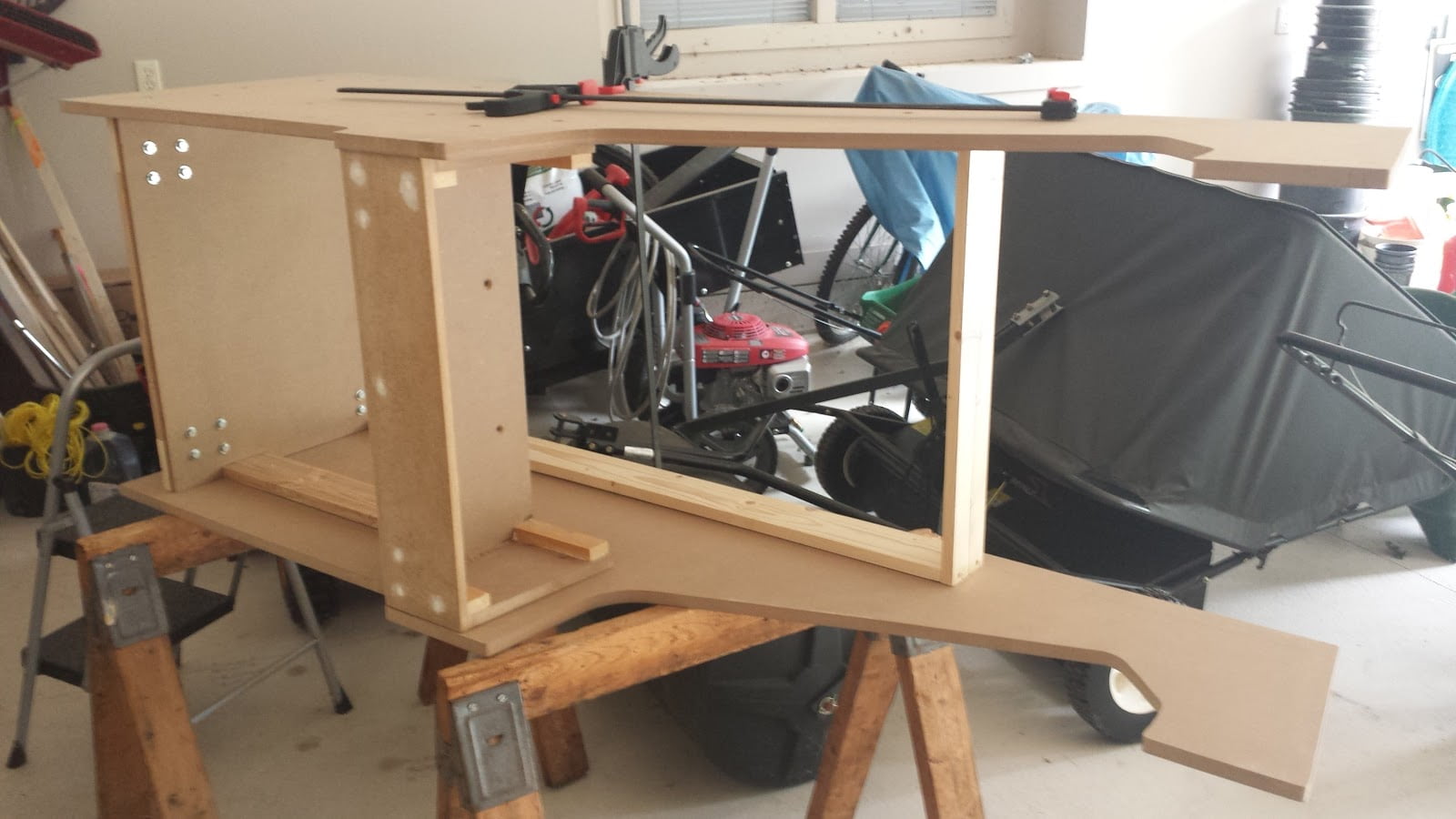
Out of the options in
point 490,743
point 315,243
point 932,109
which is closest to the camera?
point 490,743

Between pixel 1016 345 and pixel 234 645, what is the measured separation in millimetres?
1727

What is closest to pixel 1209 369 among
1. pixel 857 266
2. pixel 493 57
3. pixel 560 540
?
pixel 560 540

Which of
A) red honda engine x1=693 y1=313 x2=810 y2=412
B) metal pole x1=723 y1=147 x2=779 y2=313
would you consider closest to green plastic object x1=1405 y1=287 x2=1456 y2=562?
red honda engine x1=693 y1=313 x2=810 y2=412

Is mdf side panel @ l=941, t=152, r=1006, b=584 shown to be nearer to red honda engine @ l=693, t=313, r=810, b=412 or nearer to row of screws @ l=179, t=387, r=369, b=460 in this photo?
row of screws @ l=179, t=387, r=369, b=460

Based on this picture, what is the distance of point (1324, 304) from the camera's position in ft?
7.08

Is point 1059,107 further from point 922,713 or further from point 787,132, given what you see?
point 922,713

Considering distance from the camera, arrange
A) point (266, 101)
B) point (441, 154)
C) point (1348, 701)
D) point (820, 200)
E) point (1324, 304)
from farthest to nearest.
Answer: point (820, 200) < point (1348, 701) < point (1324, 304) < point (266, 101) < point (441, 154)

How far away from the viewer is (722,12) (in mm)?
4766

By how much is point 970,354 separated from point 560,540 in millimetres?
508

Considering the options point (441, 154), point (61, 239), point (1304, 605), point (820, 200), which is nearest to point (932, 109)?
point (441, 154)

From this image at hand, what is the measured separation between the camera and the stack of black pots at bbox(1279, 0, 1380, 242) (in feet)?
16.9

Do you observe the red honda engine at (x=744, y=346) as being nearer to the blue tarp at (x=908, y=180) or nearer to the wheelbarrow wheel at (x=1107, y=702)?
the blue tarp at (x=908, y=180)

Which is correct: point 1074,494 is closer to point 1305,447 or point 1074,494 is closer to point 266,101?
point 1305,447

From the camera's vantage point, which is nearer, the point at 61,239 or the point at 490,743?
the point at 490,743
